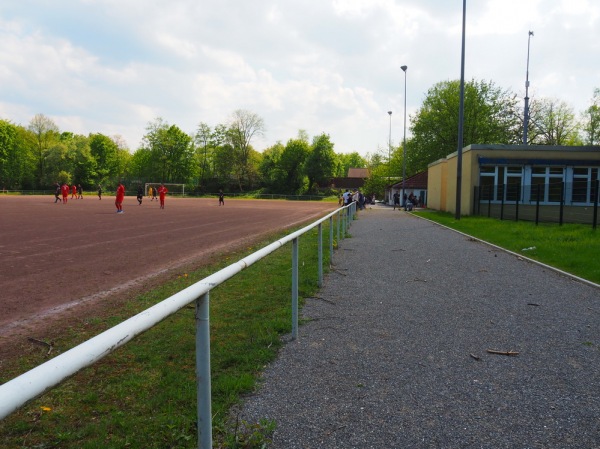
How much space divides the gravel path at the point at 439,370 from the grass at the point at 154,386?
0.72 ft

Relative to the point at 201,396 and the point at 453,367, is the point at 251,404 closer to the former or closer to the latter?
the point at 201,396

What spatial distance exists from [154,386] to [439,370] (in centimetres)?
230

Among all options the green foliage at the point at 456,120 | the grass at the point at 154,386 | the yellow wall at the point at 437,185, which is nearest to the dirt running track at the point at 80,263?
the grass at the point at 154,386

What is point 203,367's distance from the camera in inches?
90.9

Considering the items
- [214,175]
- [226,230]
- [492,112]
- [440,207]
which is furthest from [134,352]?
[214,175]

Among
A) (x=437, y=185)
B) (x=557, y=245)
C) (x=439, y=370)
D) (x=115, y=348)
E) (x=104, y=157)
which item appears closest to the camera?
(x=115, y=348)

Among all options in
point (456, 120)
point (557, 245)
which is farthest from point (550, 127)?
point (557, 245)

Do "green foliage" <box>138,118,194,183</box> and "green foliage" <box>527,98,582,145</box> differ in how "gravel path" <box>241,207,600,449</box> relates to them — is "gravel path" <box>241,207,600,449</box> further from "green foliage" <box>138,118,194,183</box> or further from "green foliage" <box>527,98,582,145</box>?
"green foliage" <box>138,118,194,183</box>

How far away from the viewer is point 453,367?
4016mm

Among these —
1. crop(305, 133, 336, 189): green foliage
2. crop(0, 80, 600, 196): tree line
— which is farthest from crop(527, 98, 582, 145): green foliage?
crop(305, 133, 336, 189): green foliage

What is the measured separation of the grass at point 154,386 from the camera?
9.45 ft

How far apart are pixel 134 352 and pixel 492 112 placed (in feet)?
185

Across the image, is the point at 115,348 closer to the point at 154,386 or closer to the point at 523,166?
the point at 154,386

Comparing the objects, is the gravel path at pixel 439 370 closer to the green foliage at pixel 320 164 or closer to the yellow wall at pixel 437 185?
the yellow wall at pixel 437 185
